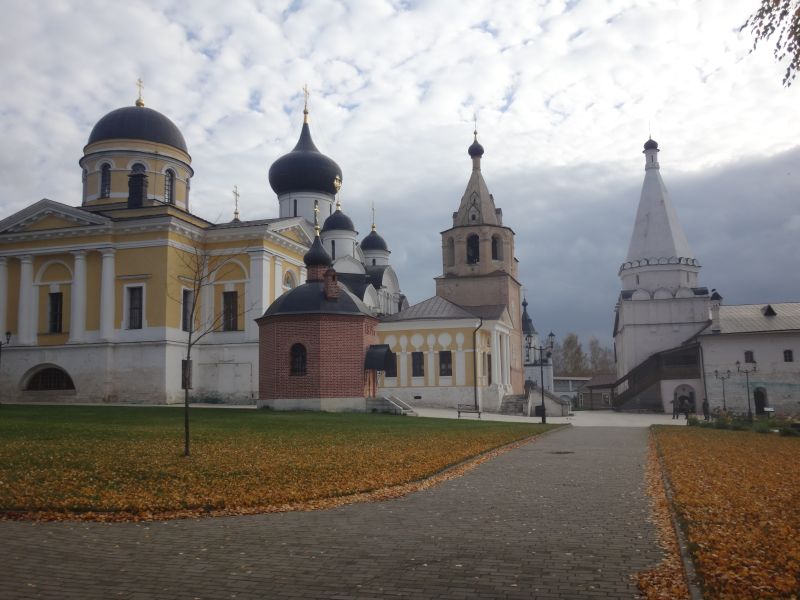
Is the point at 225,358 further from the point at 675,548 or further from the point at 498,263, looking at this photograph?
the point at 675,548

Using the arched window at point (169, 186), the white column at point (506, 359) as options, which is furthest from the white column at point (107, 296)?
the white column at point (506, 359)

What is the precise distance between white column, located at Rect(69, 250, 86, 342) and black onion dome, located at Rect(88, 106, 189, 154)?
8.18m

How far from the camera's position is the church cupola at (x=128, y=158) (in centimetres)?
4272

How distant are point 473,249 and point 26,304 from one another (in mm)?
28763

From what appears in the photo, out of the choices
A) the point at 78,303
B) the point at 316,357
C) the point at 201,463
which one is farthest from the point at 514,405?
the point at 201,463

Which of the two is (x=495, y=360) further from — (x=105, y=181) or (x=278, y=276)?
(x=105, y=181)

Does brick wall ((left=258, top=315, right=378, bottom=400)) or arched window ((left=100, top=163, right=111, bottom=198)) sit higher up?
arched window ((left=100, top=163, right=111, bottom=198))

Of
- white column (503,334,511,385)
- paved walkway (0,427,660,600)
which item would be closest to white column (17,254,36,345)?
white column (503,334,511,385)

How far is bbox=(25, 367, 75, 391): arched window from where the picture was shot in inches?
1538

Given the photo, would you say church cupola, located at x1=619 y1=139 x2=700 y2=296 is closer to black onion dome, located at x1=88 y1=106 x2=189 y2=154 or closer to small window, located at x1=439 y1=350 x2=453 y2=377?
small window, located at x1=439 y1=350 x2=453 y2=377

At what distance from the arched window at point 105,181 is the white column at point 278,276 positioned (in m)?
10.9

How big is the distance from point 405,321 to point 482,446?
27193 mm

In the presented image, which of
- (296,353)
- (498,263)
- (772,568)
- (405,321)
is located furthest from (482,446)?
(498,263)

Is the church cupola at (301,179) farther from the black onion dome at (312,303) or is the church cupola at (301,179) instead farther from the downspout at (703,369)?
the downspout at (703,369)
